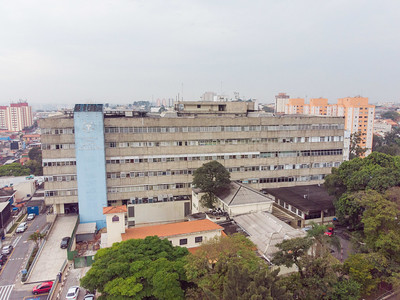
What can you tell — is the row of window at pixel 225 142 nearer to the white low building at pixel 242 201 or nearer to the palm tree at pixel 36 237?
the white low building at pixel 242 201

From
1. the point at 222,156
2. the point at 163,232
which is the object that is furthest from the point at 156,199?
the point at 163,232

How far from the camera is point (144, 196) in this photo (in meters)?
42.0

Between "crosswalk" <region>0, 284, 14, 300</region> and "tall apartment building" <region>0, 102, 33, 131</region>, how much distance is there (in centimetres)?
15428

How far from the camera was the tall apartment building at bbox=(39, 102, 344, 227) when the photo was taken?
3928cm

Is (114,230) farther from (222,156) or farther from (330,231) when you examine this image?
(330,231)

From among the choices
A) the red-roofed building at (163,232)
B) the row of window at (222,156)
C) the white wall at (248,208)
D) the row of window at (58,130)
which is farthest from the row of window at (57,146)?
the white wall at (248,208)

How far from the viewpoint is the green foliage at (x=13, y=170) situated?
66.6 metres

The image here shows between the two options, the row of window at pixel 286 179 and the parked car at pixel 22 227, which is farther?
the row of window at pixel 286 179

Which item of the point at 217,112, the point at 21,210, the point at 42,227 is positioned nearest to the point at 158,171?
the point at 217,112

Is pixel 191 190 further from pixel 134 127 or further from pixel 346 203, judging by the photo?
pixel 346 203

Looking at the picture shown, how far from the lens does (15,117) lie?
157 meters

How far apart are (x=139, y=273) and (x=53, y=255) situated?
57.1ft

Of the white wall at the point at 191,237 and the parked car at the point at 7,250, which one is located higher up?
the white wall at the point at 191,237

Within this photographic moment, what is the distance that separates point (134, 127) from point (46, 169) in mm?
12788
